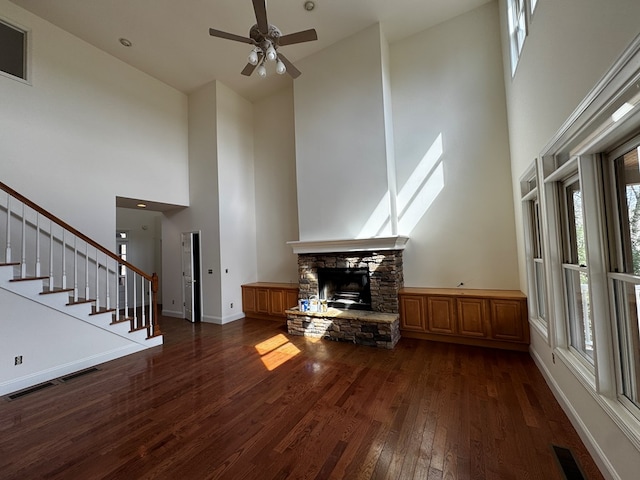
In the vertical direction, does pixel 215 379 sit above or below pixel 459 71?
below

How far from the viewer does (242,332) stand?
5324 millimetres

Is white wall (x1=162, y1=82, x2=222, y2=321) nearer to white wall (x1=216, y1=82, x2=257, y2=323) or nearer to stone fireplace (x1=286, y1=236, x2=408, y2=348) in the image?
white wall (x1=216, y1=82, x2=257, y2=323)

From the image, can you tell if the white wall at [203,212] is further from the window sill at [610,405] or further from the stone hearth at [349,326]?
the window sill at [610,405]

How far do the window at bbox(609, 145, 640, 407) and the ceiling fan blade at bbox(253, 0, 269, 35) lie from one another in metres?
3.22

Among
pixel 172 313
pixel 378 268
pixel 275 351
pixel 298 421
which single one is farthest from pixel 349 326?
pixel 172 313

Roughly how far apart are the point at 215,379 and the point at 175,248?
4.43 meters

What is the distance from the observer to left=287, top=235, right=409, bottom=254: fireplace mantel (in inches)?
183

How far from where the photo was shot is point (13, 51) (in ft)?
14.1

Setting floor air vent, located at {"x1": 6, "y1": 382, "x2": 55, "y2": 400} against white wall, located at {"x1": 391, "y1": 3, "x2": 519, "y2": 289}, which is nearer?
floor air vent, located at {"x1": 6, "y1": 382, "x2": 55, "y2": 400}

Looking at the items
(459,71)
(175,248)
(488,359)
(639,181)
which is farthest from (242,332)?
(459,71)

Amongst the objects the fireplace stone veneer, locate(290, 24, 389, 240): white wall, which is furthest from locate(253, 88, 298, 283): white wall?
the fireplace stone veneer

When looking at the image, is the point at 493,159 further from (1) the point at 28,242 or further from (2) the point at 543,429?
(1) the point at 28,242

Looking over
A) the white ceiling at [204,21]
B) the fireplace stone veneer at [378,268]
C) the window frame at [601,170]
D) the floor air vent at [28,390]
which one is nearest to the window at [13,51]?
the white ceiling at [204,21]

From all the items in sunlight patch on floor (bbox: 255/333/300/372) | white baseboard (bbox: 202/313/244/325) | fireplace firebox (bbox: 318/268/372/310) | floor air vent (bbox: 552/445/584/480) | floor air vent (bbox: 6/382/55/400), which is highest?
fireplace firebox (bbox: 318/268/372/310)
